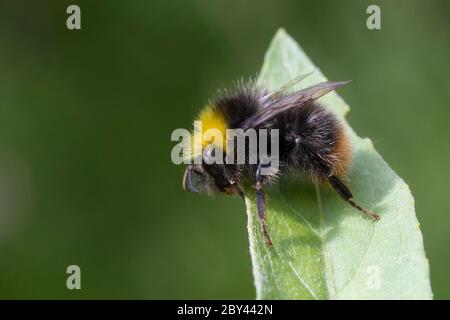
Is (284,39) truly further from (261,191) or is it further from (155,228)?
(155,228)

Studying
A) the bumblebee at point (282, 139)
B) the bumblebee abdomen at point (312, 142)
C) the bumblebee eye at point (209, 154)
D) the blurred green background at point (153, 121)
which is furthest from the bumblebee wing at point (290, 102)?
the blurred green background at point (153, 121)

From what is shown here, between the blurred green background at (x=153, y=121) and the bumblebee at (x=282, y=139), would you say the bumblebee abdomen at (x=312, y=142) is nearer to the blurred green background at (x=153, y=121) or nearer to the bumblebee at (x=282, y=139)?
the bumblebee at (x=282, y=139)

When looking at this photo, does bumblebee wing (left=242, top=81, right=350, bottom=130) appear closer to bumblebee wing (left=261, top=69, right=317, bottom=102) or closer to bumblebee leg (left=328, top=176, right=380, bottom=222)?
bumblebee wing (left=261, top=69, right=317, bottom=102)

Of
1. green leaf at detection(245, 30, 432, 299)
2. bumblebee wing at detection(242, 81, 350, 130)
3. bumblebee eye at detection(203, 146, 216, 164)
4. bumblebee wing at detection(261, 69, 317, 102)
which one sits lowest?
green leaf at detection(245, 30, 432, 299)

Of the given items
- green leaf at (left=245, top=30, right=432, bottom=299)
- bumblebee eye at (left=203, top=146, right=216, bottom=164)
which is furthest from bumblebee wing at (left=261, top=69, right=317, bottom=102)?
bumblebee eye at (left=203, top=146, right=216, bottom=164)

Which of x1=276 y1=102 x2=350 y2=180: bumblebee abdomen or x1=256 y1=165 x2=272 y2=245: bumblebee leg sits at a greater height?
x1=276 y1=102 x2=350 y2=180: bumblebee abdomen
